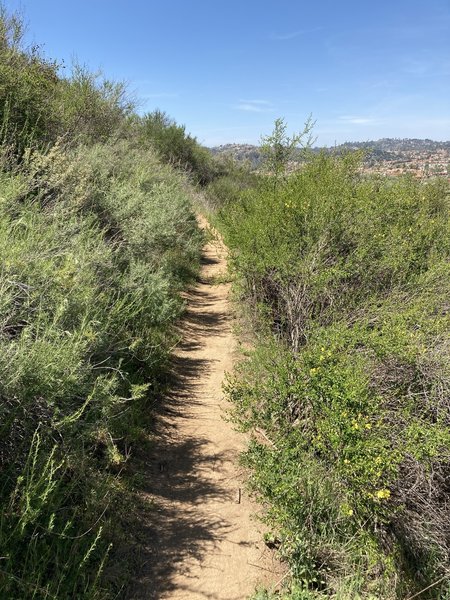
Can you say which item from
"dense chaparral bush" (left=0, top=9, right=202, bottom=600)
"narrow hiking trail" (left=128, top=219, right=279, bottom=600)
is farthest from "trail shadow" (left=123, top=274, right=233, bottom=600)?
"dense chaparral bush" (left=0, top=9, right=202, bottom=600)

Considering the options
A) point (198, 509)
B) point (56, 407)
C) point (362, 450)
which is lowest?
point (198, 509)

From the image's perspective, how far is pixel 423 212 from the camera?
241 inches

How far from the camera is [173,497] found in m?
3.97

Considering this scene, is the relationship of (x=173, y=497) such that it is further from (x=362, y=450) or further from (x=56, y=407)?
(x=362, y=450)

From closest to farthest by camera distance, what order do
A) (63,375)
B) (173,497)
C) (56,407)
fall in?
1. (56,407)
2. (63,375)
3. (173,497)

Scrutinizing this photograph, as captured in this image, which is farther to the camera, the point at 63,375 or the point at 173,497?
the point at 173,497

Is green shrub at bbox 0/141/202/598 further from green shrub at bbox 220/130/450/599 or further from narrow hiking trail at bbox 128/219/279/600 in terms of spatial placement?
green shrub at bbox 220/130/450/599

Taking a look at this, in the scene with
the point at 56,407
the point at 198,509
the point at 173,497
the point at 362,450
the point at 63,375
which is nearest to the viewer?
the point at 362,450

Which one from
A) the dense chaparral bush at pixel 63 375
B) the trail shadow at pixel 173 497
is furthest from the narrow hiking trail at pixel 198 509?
the dense chaparral bush at pixel 63 375

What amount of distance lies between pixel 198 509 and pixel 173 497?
0.98 feet

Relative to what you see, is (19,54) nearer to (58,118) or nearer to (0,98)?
(58,118)

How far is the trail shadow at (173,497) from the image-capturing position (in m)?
3.17

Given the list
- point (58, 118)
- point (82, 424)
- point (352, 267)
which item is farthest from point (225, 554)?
point (58, 118)

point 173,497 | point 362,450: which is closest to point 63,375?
point 173,497
